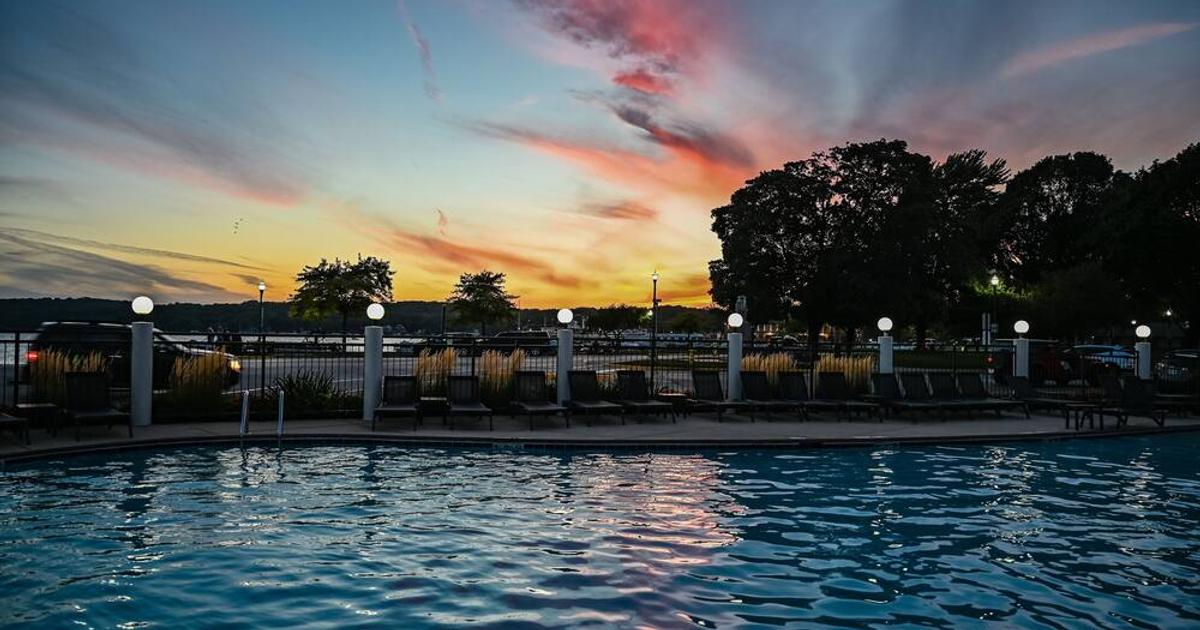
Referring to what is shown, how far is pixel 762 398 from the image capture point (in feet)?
54.5

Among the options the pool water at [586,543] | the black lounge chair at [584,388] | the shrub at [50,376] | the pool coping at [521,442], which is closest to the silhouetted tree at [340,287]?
the shrub at [50,376]

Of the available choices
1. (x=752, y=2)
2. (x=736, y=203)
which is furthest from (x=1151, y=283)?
(x=752, y=2)

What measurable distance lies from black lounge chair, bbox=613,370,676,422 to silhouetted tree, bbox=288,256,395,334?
46.7 meters

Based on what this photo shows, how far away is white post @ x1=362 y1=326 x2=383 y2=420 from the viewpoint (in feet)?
48.1

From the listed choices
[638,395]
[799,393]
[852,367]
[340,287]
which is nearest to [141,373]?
[638,395]

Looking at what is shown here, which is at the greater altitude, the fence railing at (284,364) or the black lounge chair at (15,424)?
the fence railing at (284,364)

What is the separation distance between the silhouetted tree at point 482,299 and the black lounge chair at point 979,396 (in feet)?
207

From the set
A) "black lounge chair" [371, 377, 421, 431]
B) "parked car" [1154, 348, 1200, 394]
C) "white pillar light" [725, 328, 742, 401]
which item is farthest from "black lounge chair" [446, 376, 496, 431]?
"parked car" [1154, 348, 1200, 394]

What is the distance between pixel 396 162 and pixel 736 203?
3177cm

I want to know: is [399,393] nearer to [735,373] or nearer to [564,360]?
[564,360]

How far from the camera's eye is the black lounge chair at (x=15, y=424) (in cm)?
1098

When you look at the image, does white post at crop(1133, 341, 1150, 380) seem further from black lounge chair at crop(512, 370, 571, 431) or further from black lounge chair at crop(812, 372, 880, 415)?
black lounge chair at crop(512, 370, 571, 431)

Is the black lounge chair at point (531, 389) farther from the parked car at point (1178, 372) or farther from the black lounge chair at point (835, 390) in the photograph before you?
the parked car at point (1178, 372)

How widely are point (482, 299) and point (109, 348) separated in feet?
206
